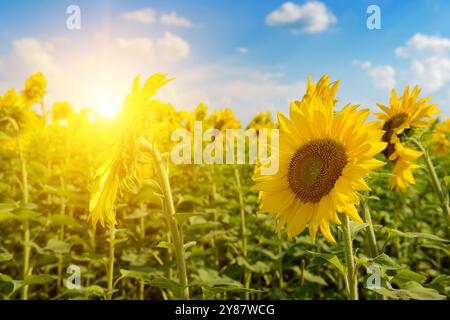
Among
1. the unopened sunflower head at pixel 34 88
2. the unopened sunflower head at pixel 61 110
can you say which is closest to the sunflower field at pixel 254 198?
the unopened sunflower head at pixel 34 88

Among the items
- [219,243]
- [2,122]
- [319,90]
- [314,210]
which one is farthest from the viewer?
[219,243]

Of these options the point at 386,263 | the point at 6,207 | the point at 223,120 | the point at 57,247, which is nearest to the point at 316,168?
the point at 386,263

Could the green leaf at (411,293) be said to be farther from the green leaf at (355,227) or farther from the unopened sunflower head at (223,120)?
the unopened sunflower head at (223,120)

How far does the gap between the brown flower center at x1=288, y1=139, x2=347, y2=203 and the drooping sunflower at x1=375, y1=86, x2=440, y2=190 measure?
58 centimetres

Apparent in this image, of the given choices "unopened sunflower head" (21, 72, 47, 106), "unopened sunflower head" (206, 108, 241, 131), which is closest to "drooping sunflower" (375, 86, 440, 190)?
"unopened sunflower head" (206, 108, 241, 131)

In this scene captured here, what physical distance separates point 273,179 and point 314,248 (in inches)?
56.1

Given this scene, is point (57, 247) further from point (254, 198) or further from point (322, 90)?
point (322, 90)

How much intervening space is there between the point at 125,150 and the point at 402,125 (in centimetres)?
115

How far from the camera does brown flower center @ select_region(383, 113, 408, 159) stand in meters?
1.77

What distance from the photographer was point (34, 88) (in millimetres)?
4066

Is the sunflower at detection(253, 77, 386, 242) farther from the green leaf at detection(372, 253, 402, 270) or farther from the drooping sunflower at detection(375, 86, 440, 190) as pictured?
the drooping sunflower at detection(375, 86, 440, 190)
